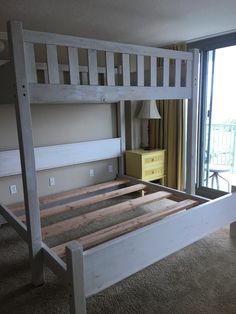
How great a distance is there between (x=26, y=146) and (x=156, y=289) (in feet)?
4.49

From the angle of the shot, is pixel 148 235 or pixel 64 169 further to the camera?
pixel 64 169

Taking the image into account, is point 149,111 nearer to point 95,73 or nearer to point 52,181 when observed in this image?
point 52,181

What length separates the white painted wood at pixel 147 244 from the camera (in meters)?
1.58

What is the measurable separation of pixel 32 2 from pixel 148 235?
1960mm

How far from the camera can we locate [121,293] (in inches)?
75.0

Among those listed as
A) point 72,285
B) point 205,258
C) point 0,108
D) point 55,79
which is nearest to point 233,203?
point 205,258

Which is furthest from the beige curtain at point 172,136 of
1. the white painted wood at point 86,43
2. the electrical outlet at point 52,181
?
the electrical outlet at point 52,181

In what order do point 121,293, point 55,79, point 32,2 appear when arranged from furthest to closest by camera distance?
point 32,2 < point 121,293 < point 55,79

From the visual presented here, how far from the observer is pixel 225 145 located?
462 centimetres

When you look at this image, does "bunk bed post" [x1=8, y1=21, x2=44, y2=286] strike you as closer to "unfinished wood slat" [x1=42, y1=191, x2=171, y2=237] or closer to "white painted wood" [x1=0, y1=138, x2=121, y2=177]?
"unfinished wood slat" [x1=42, y1=191, x2=171, y2=237]

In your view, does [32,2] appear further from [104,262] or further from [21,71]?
[104,262]

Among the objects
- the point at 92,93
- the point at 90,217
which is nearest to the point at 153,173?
the point at 90,217

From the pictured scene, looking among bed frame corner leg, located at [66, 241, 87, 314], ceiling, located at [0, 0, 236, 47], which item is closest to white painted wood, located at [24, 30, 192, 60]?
ceiling, located at [0, 0, 236, 47]

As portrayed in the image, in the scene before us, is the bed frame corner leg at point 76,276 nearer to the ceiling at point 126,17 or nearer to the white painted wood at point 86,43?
the white painted wood at point 86,43
